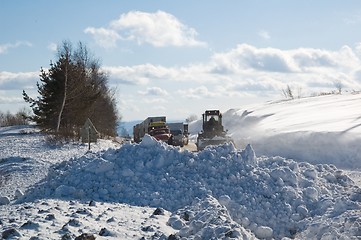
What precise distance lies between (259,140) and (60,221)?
1147 inches

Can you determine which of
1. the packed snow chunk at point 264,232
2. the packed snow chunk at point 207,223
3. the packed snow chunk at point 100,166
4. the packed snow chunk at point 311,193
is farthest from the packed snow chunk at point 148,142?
the packed snow chunk at point 264,232

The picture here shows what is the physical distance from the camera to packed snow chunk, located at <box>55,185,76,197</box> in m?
12.3

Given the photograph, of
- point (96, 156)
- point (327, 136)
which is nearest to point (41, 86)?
point (327, 136)

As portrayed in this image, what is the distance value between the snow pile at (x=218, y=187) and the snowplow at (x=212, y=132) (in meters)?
13.4

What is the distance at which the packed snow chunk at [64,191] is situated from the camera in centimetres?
1228

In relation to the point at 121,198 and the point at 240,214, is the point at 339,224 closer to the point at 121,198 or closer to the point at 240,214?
Result: the point at 240,214

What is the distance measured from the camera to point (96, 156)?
48.0ft

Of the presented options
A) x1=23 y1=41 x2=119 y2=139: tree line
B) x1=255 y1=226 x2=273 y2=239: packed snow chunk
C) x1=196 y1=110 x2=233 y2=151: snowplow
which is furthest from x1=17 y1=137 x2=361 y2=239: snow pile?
x1=23 y1=41 x2=119 y2=139: tree line

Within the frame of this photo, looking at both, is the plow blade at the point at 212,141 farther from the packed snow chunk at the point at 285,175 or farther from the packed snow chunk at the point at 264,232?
the packed snow chunk at the point at 264,232

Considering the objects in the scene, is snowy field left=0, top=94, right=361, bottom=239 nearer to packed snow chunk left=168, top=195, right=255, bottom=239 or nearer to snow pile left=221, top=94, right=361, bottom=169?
packed snow chunk left=168, top=195, right=255, bottom=239

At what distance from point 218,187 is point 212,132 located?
18.0 m

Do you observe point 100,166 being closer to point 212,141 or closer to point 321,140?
point 212,141

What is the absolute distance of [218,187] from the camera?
13.0 metres

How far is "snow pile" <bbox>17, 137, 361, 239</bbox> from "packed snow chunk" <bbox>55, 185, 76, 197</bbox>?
0.07 ft
